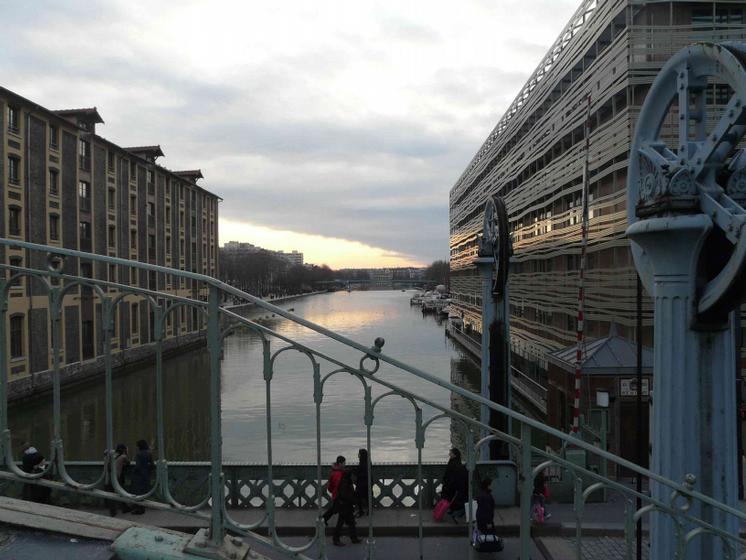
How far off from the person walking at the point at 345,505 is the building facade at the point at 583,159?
21.6ft

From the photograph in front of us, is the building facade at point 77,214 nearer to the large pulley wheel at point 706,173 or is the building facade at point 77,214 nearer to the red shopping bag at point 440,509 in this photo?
the red shopping bag at point 440,509

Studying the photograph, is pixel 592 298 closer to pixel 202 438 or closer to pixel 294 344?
pixel 202 438

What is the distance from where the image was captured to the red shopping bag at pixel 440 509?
8125 millimetres

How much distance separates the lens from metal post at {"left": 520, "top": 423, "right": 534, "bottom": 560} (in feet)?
9.09

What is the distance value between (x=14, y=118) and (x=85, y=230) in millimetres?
7799

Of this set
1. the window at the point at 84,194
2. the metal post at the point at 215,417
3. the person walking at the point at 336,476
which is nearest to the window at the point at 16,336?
the window at the point at 84,194

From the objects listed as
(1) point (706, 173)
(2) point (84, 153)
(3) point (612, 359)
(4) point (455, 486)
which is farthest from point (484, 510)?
(2) point (84, 153)

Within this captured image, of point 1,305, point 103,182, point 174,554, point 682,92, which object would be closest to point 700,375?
point 682,92

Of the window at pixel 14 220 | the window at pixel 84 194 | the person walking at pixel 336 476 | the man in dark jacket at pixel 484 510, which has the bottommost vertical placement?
the man in dark jacket at pixel 484 510

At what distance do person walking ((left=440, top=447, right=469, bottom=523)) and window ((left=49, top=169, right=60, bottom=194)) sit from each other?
2573 centimetres

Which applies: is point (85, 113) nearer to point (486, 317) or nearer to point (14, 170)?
point (14, 170)

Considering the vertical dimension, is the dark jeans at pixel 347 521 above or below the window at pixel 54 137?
below

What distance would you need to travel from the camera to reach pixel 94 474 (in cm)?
814

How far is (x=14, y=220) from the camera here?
78.4ft
